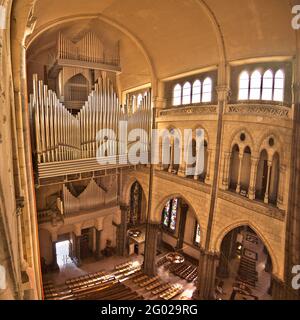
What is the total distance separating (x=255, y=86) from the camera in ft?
27.5

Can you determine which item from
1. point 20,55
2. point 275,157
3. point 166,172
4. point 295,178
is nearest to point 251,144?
point 275,157

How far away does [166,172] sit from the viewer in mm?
11531

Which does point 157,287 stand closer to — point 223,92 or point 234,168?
point 234,168

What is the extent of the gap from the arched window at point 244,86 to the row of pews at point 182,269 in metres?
8.71

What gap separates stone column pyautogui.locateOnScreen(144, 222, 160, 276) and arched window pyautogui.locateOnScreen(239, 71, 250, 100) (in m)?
7.02

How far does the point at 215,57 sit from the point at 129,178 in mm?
7529

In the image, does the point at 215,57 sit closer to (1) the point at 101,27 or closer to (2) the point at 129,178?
(1) the point at 101,27

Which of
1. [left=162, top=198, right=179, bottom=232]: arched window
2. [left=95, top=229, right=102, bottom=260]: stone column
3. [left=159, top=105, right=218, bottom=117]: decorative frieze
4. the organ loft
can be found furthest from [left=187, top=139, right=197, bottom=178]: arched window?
[left=95, top=229, right=102, bottom=260]: stone column

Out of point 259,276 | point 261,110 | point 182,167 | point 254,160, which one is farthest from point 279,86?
point 259,276

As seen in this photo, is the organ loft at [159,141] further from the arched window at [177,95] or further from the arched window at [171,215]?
the arched window at [171,215]

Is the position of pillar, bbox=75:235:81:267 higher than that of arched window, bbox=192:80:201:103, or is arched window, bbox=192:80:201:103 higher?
arched window, bbox=192:80:201:103

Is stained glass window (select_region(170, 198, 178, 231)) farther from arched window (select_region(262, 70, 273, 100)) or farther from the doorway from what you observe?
arched window (select_region(262, 70, 273, 100))

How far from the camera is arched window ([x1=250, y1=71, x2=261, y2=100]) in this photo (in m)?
8.26

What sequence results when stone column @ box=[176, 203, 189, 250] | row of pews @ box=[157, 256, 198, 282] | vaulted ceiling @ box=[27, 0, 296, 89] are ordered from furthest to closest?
stone column @ box=[176, 203, 189, 250] → row of pews @ box=[157, 256, 198, 282] → vaulted ceiling @ box=[27, 0, 296, 89]
